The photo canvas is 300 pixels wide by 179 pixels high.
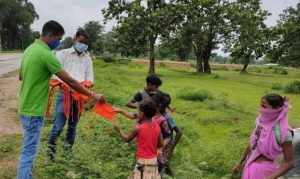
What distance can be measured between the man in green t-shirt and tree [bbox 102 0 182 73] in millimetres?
24151

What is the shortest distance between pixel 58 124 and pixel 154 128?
1966 millimetres

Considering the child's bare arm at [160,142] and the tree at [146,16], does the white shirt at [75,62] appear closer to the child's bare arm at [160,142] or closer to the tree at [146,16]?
the child's bare arm at [160,142]

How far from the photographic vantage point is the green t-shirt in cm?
458

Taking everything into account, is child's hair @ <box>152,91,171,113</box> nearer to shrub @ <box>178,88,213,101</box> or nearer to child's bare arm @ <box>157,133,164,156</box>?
child's bare arm @ <box>157,133,164,156</box>

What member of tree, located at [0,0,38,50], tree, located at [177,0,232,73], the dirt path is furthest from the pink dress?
tree, located at [0,0,38,50]

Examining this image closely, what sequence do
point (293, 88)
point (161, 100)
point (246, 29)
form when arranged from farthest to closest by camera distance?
1. point (246, 29)
2. point (293, 88)
3. point (161, 100)

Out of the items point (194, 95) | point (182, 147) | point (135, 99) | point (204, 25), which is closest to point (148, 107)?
point (135, 99)

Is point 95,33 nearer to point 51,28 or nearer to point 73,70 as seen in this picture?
point 73,70

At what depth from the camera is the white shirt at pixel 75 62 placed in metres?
6.18

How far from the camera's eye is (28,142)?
478 centimetres

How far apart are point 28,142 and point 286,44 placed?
80.0ft

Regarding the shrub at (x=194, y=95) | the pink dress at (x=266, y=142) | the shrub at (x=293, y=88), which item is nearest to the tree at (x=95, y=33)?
the shrub at (x=293, y=88)

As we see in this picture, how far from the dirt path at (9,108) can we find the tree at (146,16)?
42.2 feet

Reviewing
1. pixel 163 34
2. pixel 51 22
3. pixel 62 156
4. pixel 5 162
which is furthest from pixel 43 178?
pixel 163 34
